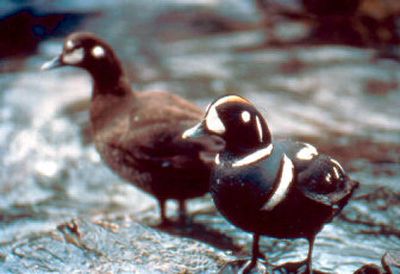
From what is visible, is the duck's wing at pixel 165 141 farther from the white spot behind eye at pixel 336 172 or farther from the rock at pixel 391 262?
the rock at pixel 391 262

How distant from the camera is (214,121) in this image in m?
4.11

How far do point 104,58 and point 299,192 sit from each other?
258 cm

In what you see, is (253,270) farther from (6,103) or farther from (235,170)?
(6,103)

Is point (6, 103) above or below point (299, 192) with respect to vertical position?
below

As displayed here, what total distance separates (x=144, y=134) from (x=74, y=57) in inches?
43.8

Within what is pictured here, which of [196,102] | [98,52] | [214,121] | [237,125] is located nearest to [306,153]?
[237,125]

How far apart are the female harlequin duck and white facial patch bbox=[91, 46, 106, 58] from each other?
6.94ft

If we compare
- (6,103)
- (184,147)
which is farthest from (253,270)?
(6,103)

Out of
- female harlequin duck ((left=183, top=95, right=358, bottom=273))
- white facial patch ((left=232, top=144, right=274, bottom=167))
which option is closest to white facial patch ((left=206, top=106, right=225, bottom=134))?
female harlequin duck ((left=183, top=95, right=358, bottom=273))

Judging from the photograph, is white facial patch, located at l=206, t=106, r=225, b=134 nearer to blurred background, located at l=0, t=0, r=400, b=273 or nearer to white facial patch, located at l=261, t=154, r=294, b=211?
white facial patch, located at l=261, t=154, r=294, b=211

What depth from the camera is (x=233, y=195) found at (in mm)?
4043

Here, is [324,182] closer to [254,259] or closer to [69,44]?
[254,259]

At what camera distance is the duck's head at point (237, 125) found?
406 cm

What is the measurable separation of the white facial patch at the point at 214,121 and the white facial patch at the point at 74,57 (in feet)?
7.51
